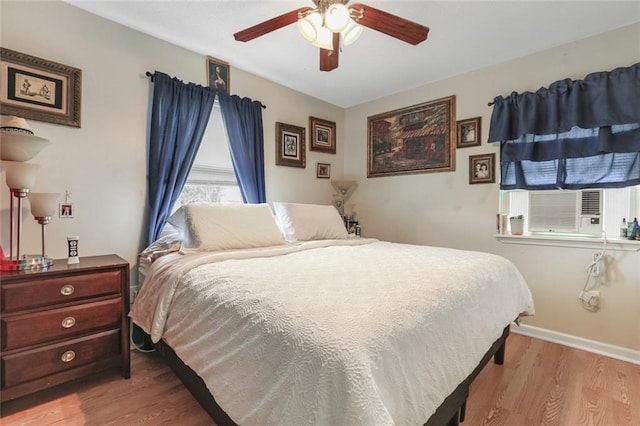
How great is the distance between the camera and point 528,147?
2.57 metres

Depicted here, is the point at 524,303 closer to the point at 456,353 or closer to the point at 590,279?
the point at 590,279

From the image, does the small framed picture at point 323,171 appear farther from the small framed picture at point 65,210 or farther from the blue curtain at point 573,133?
the small framed picture at point 65,210

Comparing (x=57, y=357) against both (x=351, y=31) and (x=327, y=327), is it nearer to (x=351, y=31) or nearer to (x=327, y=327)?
(x=327, y=327)

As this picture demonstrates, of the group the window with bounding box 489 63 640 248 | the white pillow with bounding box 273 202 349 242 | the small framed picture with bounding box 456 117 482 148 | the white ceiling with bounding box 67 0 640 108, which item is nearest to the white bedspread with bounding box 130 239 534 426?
the white pillow with bounding box 273 202 349 242

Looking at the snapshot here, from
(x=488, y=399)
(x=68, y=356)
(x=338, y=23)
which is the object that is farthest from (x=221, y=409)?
(x=338, y=23)

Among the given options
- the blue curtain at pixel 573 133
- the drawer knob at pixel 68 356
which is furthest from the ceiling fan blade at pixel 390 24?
the drawer knob at pixel 68 356

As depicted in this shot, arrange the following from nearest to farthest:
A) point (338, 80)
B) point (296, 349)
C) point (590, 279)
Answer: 1. point (296, 349)
2. point (590, 279)
3. point (338, 80)

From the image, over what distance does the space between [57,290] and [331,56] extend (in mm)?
2112

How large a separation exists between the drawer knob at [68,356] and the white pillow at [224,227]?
32.8 inches

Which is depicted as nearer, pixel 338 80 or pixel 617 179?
pixel 617 179

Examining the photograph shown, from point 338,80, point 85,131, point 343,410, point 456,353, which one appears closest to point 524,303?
point 456,353

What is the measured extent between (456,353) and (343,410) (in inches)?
25.5

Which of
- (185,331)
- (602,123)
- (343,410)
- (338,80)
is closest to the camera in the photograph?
(343,410)

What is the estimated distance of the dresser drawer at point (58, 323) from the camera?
1.52 m
